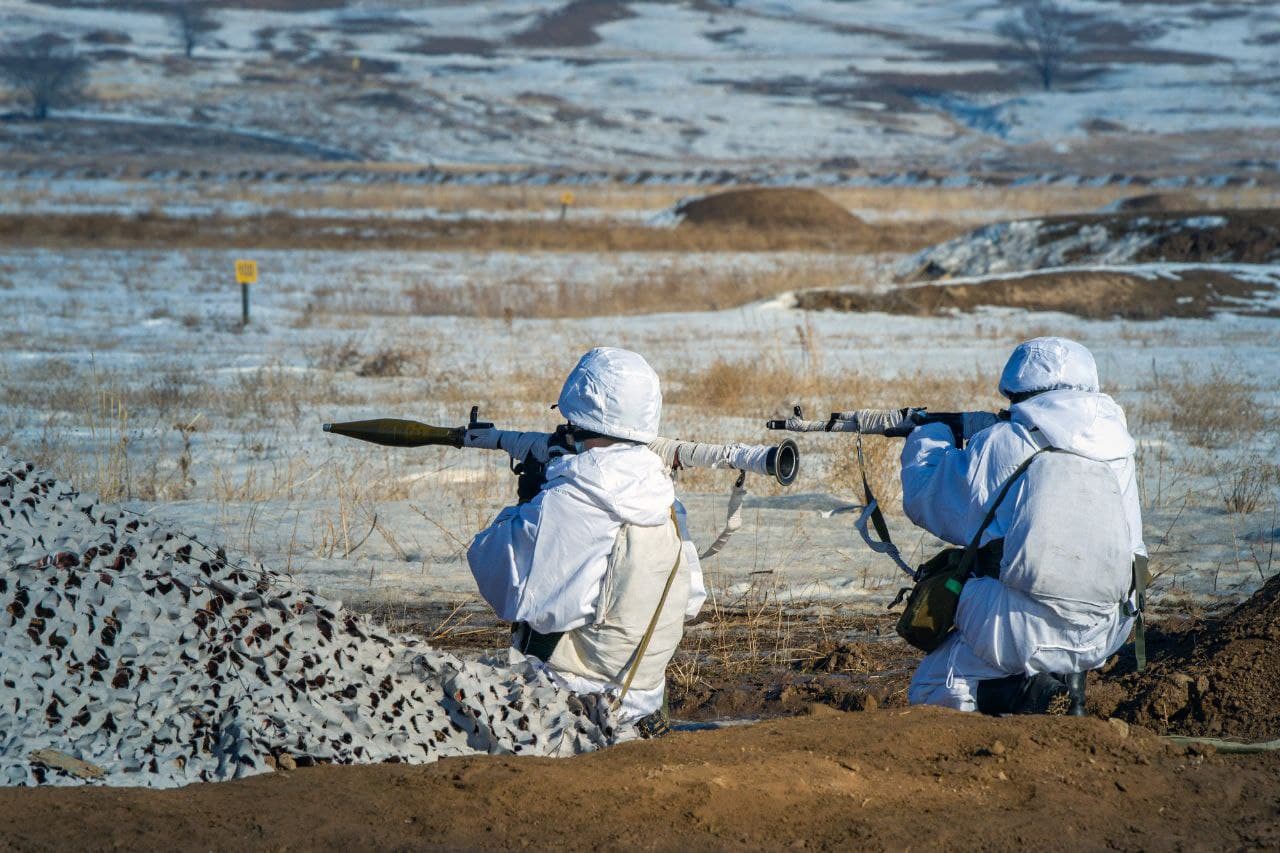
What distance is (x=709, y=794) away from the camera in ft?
13.0

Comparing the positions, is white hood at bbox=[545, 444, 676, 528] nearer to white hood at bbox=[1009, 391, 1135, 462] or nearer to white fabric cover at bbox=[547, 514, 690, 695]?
white fabric cover at bbox=[547, 514, 690, 695]

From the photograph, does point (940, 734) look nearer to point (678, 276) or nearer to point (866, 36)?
point (678, 276)

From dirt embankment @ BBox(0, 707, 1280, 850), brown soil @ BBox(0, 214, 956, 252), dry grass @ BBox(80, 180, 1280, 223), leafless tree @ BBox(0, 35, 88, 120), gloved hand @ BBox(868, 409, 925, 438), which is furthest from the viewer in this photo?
leafless tree @ BBox(0, 35, 88, 120)

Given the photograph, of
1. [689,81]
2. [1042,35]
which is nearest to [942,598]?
[689,81]

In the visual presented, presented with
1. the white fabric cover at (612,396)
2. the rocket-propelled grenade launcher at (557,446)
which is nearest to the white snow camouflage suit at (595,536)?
the white fabric cover at (612,396)

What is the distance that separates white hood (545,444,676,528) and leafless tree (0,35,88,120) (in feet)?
300

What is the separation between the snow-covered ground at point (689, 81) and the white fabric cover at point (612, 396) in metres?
76.3

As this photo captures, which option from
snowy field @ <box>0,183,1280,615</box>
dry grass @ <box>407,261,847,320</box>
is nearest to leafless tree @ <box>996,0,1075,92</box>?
dry grass @ <box>407,261,847,320</box>

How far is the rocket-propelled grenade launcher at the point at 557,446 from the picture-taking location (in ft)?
14.7

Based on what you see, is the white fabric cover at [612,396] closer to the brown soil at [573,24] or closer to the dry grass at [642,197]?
the dry grass at [642,197]

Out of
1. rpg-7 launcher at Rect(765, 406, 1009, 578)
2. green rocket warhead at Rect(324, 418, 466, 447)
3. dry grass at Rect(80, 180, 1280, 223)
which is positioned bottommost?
dry grass at Rect(80, 180, 1280, 223)

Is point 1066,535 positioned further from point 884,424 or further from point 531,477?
point 531,477

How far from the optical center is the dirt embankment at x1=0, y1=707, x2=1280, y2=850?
12.2 ft

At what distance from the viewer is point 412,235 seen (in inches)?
1357
